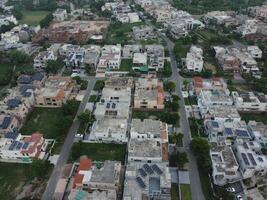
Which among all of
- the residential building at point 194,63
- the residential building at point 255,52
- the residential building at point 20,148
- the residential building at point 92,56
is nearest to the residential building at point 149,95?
the residential building at point 194,63

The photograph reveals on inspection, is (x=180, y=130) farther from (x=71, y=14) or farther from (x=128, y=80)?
(x=71, y=14)

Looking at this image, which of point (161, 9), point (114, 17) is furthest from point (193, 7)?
point (114, 17)

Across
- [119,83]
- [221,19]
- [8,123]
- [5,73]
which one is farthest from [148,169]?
[221,19]

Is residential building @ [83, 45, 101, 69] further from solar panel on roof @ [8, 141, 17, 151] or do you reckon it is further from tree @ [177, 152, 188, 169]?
tree @ [177, 152, 188, 169]

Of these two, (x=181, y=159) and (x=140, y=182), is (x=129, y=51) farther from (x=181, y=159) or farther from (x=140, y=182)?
(x=140, y=182)

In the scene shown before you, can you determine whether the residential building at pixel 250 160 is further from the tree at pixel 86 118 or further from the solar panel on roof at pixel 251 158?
the tree at pixel 86 118

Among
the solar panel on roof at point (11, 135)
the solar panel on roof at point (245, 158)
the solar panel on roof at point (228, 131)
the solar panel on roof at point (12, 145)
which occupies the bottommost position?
the solar panel on roof at point (12, 145)
